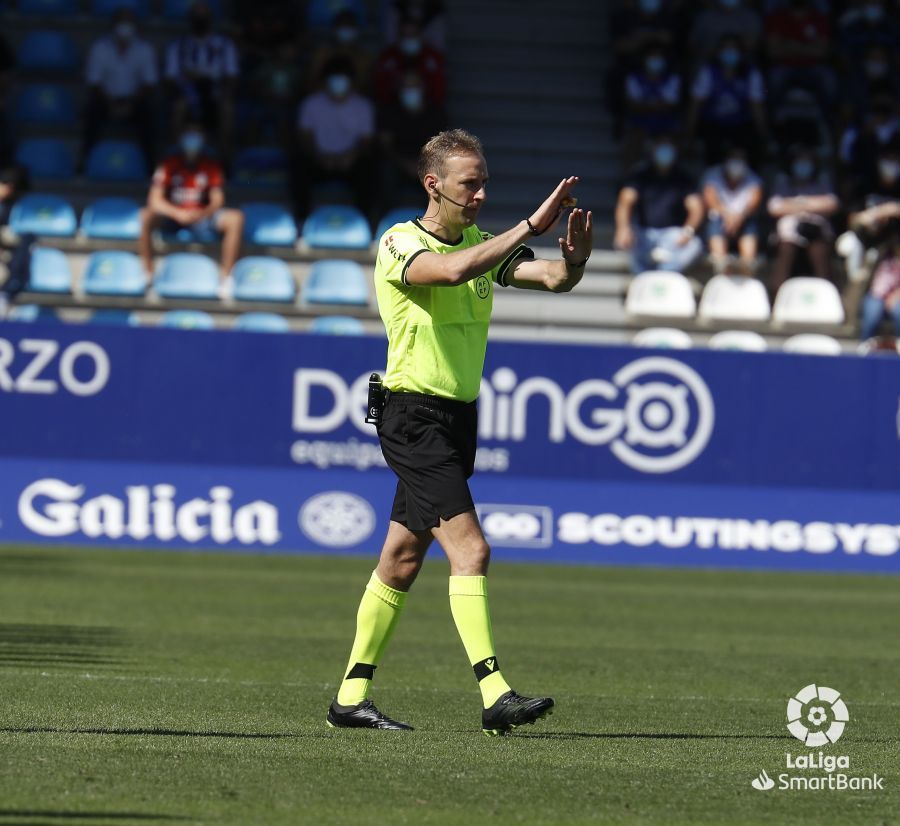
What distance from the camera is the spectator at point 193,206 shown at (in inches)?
748

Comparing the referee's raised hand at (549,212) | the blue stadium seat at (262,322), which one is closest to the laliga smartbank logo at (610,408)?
the blue stadium seat at (262,322)

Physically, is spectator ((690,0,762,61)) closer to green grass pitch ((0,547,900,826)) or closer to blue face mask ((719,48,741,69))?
blue face mask ((719,48,741,69))

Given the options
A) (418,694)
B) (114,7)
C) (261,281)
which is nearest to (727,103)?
(261,281)

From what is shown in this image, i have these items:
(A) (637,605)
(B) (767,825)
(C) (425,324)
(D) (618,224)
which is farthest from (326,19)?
(B) (767,825)

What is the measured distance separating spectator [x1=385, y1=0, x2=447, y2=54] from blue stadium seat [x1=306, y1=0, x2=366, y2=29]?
0.72 meters

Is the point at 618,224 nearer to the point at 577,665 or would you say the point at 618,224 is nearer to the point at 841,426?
the point at 841,426

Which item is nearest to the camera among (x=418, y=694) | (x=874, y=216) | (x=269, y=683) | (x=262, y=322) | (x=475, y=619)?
(x=475, y=619)

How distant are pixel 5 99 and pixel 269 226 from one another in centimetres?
360

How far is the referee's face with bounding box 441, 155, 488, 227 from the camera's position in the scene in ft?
22.4

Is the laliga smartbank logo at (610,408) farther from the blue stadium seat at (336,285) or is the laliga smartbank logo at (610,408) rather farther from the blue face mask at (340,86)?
the blue face mask at (340,86)

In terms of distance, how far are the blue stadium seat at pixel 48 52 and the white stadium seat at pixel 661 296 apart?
7.59 metres

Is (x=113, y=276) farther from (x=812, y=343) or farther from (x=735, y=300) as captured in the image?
(x=812, y=343)

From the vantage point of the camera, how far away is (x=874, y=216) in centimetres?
1961

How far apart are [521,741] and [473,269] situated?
1.77 meters
